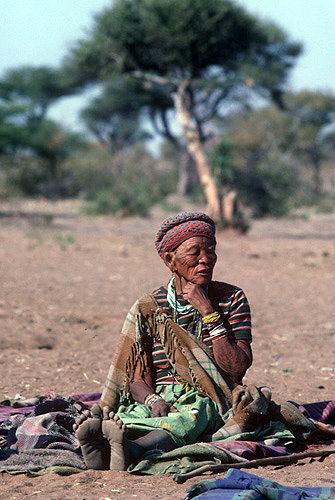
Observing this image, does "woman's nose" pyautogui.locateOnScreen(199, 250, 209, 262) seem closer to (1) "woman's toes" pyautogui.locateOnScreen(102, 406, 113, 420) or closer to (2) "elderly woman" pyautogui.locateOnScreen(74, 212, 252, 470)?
(2) "elderly woman" pyautogui.locateOnScreen(74, 212, 252, 470)

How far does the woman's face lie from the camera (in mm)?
3311

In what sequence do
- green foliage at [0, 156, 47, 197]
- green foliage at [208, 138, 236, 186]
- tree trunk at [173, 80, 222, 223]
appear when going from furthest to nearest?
green foliage at [0, 156, 47, 197] → green foliage at [208, 138, 236, 186] → tree trunk at [173, 80, 222, 223]

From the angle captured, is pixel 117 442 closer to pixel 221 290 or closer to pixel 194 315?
pixel 194 315

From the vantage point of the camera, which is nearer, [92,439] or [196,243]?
[92,439]

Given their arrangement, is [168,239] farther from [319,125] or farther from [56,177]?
[319,125]

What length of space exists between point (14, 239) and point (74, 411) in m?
9.84

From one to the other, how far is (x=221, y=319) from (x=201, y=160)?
11.5 m

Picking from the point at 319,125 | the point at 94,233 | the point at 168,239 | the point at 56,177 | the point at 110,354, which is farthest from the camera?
the point at 319,125

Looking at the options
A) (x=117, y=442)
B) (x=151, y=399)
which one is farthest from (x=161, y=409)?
(x=117, y=442)

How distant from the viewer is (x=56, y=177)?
27.9 meters

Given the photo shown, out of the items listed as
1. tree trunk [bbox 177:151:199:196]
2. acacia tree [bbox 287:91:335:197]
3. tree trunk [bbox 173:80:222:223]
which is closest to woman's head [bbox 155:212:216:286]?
tree trunk [bbox 173:80:222:223]

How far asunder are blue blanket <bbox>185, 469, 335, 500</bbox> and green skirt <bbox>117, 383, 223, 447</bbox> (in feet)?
1.47

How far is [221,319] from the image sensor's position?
132 inches

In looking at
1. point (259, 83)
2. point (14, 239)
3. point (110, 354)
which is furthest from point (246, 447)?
point (259, 83)
